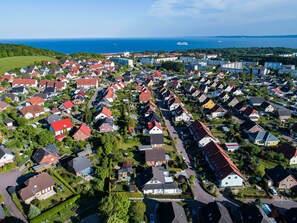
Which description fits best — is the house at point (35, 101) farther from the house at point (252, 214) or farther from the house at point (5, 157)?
the house at point (252, 214)

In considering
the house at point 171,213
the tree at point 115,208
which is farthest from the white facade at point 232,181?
the tree at point 115,208

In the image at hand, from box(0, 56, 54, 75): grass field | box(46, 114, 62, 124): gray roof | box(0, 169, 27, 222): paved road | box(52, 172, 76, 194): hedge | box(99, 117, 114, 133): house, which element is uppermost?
box(0, 56, 54, 75): grass field

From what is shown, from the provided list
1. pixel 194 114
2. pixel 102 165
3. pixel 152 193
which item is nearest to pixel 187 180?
pixel 152 193

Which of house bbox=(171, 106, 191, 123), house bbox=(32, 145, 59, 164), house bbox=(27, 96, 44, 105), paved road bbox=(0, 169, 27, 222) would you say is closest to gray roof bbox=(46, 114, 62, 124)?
house bbox=(32, 145, 59, 164)

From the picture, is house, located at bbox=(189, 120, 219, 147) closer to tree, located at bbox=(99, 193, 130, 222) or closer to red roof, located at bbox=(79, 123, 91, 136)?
red roof, located at bbox=(79, 123, 91, 136)

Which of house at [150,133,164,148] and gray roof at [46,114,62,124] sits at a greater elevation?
gray roof at [46,114,62,124]

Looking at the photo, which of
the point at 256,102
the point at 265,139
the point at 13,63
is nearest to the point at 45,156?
the point at 265,139

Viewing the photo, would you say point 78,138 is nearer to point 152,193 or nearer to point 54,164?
point 54,164

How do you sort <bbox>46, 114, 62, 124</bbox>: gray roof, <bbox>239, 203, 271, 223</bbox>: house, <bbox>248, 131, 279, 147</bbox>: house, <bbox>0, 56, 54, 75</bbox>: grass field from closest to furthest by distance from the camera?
<bbox>239, 203, 271, 223</bbox>: house < <bbox>248, 131, 279, 147</bbox>: house < <bbox>46, 114, 62, 124</bbox>: gray roof < <bbox>0, 56, 54, 75</bbox>: grass field
